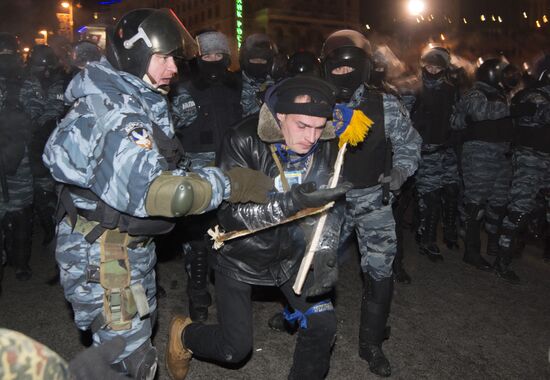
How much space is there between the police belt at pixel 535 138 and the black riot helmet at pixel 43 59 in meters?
6.00

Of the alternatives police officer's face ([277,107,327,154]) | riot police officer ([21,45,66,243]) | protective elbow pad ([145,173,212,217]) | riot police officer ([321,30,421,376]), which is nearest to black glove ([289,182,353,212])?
police officer's face ([277,107,327,154])

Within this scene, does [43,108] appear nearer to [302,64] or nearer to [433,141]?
[302,64]

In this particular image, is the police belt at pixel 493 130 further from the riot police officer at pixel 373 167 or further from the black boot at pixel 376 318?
the black boot at pixel 376 318

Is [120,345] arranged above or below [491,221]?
above

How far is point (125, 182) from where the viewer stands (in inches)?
89.0

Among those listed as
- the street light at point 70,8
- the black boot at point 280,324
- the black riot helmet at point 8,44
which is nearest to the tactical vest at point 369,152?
the black boot at point 280,324

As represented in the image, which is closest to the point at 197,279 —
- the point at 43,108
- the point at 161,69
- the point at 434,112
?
the point at 161,69

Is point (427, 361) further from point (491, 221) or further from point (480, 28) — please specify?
point (480, 28)

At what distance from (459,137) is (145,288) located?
5352mm

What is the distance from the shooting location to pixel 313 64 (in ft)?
21.3

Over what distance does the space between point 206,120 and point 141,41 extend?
89.1 inches

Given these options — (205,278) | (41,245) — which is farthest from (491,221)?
(41,245)

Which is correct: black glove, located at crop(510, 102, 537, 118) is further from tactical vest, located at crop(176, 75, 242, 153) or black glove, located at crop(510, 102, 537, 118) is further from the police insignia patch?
the police insignia patch

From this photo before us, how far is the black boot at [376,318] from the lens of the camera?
3.79 metres
